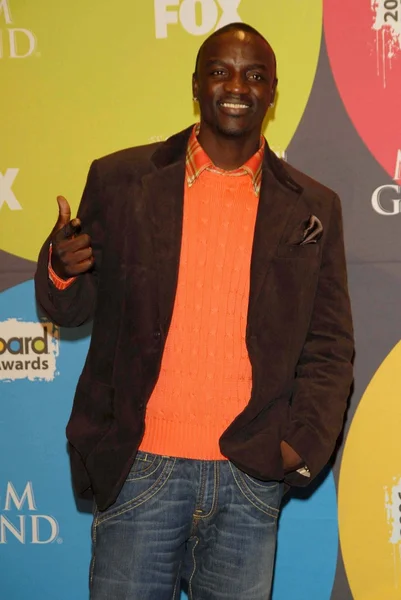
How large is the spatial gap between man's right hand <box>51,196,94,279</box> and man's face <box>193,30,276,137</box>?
1.31 feet

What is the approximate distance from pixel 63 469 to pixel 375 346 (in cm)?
106

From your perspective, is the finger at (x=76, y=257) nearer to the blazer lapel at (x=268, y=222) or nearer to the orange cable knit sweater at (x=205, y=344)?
the orange cable knit sweater at (x=205, y=344)

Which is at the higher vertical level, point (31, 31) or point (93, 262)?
point (31, 31)

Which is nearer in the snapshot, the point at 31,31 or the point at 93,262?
the point at 93,262

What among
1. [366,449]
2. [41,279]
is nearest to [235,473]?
[41,279]

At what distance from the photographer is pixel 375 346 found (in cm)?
246

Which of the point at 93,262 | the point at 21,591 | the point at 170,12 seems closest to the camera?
the point at 93,262

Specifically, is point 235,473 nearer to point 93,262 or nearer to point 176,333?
point 176,333

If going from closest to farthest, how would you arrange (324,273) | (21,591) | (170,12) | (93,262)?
(93,262) < (324,273) < (170,12) < (21,591)

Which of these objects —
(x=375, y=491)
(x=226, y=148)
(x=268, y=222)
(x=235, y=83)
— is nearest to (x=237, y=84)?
(x=235, y=83)

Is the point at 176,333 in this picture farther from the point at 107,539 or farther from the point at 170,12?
the point at 170,12

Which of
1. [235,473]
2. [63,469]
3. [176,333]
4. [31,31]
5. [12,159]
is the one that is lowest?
[63,469]

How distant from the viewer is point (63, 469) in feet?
8.45

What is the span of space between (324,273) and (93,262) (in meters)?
0.53
